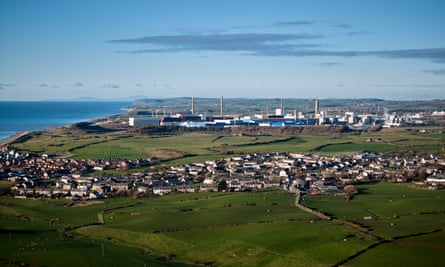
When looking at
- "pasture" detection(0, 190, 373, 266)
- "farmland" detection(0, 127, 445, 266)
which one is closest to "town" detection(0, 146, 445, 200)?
"farmland" detection(0, 127, 445, 266)

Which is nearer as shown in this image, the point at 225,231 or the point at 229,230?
the point at 225,231

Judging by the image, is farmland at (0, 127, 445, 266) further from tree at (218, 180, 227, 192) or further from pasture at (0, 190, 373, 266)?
tree at (218, 180, 227, 192)

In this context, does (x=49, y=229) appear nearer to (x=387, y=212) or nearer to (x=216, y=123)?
(x=387, y=212)

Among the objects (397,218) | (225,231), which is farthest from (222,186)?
(397,218)

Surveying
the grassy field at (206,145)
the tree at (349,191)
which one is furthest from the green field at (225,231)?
the grassy field at (206,145)

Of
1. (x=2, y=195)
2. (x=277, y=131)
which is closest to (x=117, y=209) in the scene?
(x=2, y=195)

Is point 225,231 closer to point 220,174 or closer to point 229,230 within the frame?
point 229,230
